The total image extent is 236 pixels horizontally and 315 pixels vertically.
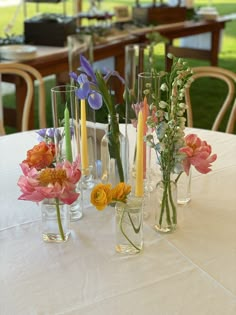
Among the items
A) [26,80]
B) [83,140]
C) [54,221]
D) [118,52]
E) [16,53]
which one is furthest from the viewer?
[118,52]

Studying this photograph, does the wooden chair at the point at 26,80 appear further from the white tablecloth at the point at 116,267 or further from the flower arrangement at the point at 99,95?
the flower arrangement at the point at 99,95

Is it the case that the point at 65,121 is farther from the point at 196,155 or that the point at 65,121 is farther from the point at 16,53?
the point at 16,53

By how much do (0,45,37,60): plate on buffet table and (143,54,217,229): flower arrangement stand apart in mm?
2213

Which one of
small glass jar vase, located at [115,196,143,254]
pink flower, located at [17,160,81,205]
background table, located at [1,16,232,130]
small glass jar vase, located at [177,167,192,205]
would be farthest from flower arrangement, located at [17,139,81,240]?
background table, located at [1,16,232,130]

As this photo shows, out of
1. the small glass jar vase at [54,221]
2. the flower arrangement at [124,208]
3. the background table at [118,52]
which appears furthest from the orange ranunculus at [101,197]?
the background table at [118,52]

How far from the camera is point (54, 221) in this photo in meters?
1.13

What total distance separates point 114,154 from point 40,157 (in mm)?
182

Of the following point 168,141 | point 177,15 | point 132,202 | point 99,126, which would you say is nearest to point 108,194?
point 132,202

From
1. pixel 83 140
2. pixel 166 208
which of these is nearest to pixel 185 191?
pixel 166 208

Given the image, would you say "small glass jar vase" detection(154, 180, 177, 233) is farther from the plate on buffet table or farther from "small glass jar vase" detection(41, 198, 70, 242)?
the plate on buffet table

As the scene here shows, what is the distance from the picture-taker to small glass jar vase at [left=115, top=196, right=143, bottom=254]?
1051mm

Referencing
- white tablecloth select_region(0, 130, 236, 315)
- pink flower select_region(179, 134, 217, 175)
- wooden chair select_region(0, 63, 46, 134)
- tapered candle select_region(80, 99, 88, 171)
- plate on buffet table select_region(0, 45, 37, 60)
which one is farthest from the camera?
plate on buffet table select_region(0, 45, 37, 60)

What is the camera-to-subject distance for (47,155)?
45.2 inches

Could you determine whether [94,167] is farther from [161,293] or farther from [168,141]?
[161,293]
